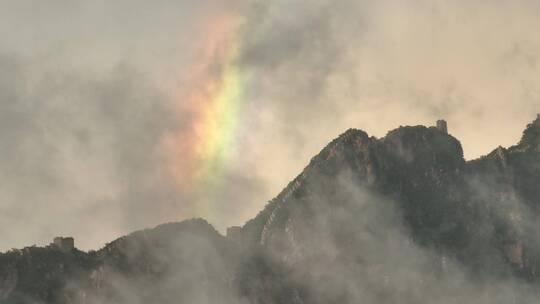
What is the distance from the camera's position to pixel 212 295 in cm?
19938

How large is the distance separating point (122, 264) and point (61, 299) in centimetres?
1448

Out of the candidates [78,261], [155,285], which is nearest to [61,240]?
[78,261]

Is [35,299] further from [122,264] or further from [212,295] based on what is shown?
[212,295]

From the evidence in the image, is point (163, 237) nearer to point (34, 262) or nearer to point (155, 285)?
point (155, 285)

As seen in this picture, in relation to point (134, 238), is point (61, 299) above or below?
below

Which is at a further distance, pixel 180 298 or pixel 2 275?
pixel 180 298

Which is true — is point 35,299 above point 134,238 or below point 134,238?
below

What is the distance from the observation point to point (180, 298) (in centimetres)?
19462

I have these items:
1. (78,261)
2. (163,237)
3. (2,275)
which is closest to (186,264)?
(163,237)

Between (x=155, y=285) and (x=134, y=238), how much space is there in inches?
323

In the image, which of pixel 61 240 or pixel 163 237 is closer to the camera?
pixel 61 240

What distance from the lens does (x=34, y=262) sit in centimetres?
17875

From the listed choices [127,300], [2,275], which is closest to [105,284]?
[127,300]

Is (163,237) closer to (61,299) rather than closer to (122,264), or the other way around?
(122,264)
